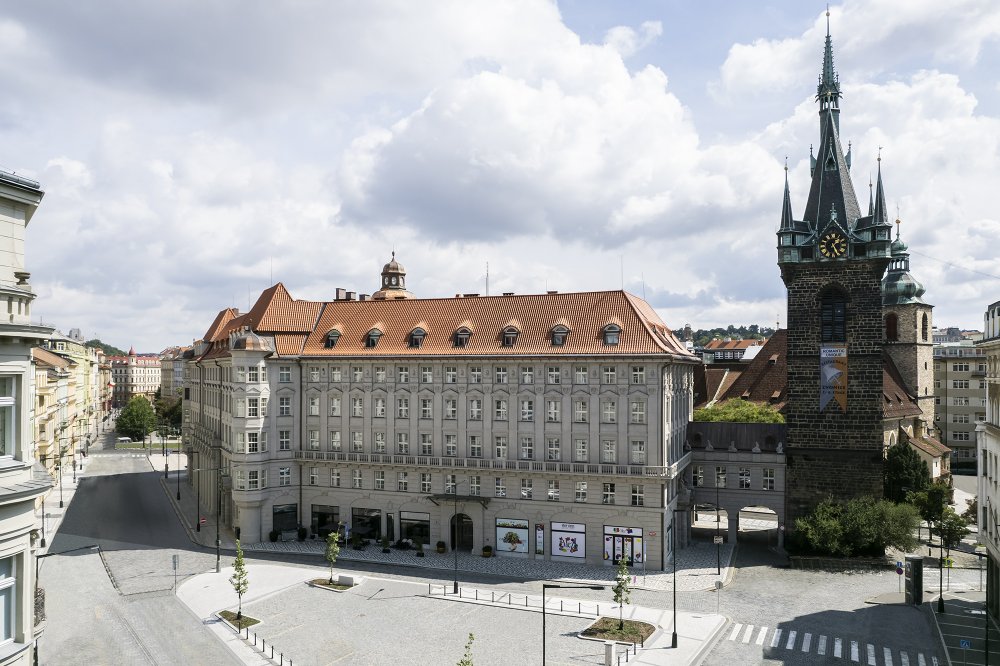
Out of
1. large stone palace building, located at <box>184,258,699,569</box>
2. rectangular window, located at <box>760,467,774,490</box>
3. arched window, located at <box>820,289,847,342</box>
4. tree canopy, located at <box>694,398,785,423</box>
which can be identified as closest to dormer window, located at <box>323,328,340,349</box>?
large stone palace building, located at <box>184,258,699,569</box>

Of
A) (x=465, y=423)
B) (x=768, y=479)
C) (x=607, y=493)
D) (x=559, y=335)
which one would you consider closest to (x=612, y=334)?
(x=559, y=335)

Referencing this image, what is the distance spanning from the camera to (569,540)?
64.3m

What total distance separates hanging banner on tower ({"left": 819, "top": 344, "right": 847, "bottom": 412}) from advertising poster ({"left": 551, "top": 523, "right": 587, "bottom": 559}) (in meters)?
25.1

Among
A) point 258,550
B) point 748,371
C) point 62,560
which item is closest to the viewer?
point 62,560

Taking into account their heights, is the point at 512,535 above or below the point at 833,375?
below

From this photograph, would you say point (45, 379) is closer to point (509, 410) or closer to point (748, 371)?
point (509, 410)

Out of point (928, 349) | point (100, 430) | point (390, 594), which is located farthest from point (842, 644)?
point (100, 430)

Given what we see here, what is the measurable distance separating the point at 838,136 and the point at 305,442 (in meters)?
60.0

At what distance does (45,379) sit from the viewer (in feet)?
267

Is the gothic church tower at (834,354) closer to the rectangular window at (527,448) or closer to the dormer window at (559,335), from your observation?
the dormer window at (559,335)

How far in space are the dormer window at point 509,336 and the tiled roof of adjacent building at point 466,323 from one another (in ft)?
1.19

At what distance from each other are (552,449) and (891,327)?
63.0 meters

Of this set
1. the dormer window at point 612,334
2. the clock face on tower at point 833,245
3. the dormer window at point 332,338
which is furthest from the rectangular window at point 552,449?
the clock face on tower at point 833,245

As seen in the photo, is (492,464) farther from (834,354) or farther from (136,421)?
(136,421)
